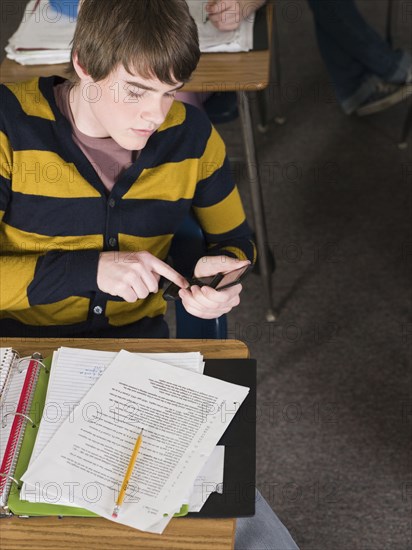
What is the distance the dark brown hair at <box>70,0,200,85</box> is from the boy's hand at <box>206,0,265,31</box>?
2.09 feet

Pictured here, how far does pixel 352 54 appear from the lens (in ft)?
9.30

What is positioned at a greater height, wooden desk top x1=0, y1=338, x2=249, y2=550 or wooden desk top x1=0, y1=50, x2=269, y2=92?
wooden desk top x1=0, y1=50, x2=269, y2=92

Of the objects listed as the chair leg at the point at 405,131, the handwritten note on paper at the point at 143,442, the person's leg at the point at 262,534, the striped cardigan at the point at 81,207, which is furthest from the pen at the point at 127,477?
the chair leg at the point at 405,131

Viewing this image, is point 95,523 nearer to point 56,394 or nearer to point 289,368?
point 56,394

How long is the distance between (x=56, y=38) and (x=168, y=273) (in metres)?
0.85

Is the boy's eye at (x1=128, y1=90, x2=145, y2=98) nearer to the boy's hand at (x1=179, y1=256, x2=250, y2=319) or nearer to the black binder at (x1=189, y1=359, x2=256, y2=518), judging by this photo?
the boy's hand at (x1=179, y1=256, x2=250, y2=319)

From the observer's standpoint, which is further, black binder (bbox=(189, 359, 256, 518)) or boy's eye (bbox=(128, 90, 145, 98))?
boy's eye (bbox=(128, 90, 145, 98))

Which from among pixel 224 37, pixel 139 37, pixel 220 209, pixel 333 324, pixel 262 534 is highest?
pixel 139 37

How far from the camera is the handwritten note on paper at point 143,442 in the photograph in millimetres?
941

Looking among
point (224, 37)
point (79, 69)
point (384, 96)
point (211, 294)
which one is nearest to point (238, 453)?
point (211, 294)

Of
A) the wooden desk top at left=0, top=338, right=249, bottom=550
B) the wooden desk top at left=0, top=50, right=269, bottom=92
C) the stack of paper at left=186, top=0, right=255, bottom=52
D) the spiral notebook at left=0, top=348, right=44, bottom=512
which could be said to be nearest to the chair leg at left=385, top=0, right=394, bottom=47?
the stack of paper at left=186, top=0, right=255, bottom=52

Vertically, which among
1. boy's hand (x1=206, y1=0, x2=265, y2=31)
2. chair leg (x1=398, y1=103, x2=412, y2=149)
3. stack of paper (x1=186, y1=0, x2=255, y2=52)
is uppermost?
boy's hand (x1=206, y1=0, x2=265, y2=31)

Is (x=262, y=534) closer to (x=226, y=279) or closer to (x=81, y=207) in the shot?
(x=226, y=279)

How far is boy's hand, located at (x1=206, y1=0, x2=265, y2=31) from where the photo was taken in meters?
1.81
